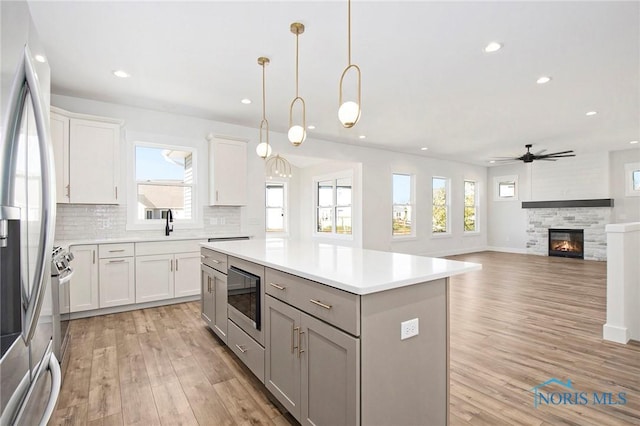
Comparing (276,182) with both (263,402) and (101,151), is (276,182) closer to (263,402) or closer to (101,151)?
(101,151)

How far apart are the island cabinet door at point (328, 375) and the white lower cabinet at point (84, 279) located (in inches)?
128

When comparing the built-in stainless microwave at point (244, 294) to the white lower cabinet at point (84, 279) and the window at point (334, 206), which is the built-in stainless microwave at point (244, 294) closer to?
the white lower cabinet at point (84, 279)

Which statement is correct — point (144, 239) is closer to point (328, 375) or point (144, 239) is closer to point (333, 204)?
point (328, 375)

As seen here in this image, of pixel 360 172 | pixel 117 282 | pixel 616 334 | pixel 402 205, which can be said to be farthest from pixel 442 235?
pixel 117 282

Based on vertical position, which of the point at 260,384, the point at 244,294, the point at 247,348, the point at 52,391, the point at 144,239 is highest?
the point at 144,239

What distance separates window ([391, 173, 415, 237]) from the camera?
8.02 meters

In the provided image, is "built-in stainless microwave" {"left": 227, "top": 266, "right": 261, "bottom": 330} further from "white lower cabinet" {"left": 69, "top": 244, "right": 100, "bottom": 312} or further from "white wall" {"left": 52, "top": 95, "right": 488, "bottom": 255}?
"white wall" {"left": 52, "top": 95, "right": 488, "bottom": 255}

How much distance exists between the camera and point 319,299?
5.30ft

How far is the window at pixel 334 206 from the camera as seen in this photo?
25.6 ft

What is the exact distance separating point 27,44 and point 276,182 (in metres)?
7.69

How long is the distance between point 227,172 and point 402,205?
4.74 m

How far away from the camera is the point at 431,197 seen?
8.59 metres

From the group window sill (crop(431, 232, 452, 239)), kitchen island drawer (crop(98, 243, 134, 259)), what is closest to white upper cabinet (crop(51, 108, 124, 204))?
kitchen island drawer (crop(98, 243, 134, 259))

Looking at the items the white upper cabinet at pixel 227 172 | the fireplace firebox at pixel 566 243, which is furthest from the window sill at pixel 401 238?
the fireplace firebox at pixel 566 243
